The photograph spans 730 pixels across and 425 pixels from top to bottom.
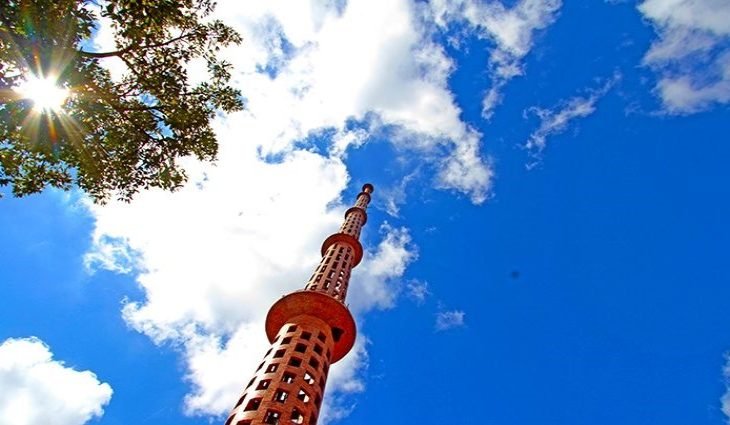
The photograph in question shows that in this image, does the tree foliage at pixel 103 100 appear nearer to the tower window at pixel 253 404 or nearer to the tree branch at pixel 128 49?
the tree branch at pixel 128 49

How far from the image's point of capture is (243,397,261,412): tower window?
27453 millimetres

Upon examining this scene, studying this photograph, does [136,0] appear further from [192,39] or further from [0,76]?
[0,76]

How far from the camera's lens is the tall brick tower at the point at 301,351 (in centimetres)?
2748

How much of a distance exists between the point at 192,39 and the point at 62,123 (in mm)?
5172

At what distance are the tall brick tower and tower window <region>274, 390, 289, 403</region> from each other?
0.06 meters

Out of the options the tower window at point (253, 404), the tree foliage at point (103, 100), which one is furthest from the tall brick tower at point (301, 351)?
the tree foliage at point (103, 100)

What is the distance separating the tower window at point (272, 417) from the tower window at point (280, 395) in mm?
998

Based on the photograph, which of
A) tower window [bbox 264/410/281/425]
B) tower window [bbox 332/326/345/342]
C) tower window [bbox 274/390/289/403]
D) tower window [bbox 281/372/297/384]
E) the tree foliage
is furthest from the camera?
tower window [bbox 332/326/345/342]

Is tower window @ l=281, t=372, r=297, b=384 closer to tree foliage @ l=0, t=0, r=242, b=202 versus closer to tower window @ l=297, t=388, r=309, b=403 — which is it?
tower window @ l=297, t=388, r=309, b=403

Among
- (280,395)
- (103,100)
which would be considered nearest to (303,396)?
(280,395)

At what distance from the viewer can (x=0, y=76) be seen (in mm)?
13328

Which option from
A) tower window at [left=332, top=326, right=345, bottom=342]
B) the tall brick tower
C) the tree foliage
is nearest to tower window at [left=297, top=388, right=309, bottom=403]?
the tall brick tower

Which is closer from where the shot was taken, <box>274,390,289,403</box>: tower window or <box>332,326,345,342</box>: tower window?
<box>274,390,289,403</box>: tower window

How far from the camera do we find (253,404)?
27766 millimetres
